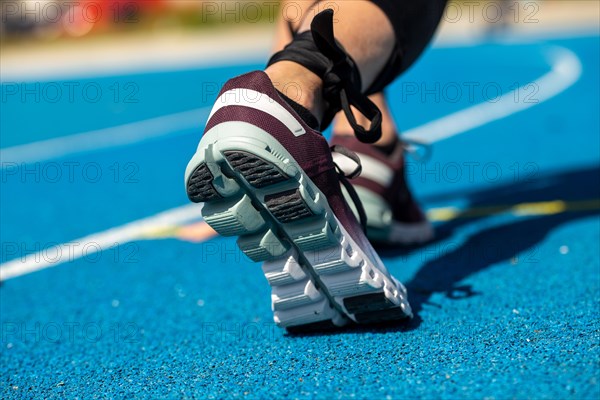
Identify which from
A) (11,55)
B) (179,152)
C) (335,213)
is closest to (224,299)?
(335,213)

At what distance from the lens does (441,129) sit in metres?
5.60

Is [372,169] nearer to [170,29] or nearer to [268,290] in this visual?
[268,290]

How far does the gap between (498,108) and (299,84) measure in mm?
4809

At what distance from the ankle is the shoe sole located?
18 cm

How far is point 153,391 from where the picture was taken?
169cm

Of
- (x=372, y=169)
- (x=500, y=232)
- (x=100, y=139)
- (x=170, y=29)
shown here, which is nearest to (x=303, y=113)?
(x=372, y=169)

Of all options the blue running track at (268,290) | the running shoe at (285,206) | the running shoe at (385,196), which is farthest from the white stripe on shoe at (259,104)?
the running shoe at (385,196)

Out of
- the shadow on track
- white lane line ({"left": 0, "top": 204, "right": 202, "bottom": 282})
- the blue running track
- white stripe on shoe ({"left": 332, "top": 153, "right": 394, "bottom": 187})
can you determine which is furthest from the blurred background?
white stripe on shoe ({"left": 332, "top": 153, "right": 394, "bottom": 187})

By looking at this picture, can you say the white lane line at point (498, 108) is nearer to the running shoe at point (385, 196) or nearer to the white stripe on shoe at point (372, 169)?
the running shoe at point (385, 196)

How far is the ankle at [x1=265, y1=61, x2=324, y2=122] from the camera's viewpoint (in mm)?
1788

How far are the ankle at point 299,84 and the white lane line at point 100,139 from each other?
14.3 feet

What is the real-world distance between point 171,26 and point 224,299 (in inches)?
915

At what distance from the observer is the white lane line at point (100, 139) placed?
20.0ft

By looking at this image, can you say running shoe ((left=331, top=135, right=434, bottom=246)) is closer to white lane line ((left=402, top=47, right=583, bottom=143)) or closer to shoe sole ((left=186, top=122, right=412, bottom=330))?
shoe sole ((left=186, top=122, right=412, bottom=330))
